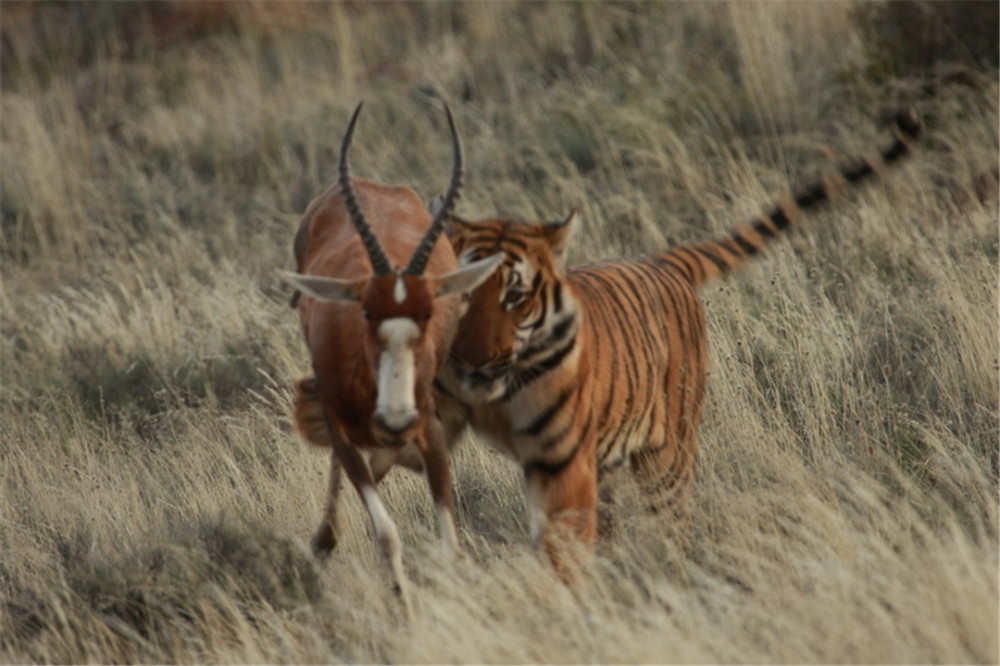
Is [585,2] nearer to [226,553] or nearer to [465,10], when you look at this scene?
[465,10]

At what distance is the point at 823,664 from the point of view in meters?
4.38

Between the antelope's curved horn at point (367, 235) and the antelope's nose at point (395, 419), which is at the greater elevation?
the antelope's curved horn at point (367, 235)

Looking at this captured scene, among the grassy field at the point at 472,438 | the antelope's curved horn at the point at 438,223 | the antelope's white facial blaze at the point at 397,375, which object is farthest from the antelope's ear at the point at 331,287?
the grassy field at the point at 472,438

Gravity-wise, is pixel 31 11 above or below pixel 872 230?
above

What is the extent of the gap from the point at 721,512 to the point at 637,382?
2.48 feet

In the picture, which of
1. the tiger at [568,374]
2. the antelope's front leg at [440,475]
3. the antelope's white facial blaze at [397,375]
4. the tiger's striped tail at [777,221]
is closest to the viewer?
the antelope's white facial blaze at [397,375]

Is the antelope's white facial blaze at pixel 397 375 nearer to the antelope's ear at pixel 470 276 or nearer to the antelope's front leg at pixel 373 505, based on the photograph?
the antelope's ear at pixel 470 276

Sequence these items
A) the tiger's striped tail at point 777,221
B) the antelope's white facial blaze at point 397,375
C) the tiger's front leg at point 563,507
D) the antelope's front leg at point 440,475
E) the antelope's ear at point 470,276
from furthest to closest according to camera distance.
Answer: the tiger's striped tail at point 777,221, the antelope's front leg at point 440,475, the tiger's front leg at point 563,507, the antelope's ear at point 470,276, the antelope's white facial blaze at point 397,375

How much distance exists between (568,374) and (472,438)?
2188 millimetres

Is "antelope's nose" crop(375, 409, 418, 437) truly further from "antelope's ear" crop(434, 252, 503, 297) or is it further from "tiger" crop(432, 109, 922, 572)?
"antelope's ear" crop(434, 252, 503, 297)

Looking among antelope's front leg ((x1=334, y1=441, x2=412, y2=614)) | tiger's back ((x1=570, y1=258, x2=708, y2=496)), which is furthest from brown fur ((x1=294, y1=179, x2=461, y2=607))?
tiger's back ((x1=570, y1=258, x2=708, y2=496))

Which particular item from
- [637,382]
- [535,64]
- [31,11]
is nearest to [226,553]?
[637,382]

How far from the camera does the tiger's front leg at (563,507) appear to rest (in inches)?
196

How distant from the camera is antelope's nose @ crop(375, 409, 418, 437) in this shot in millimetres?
4617
